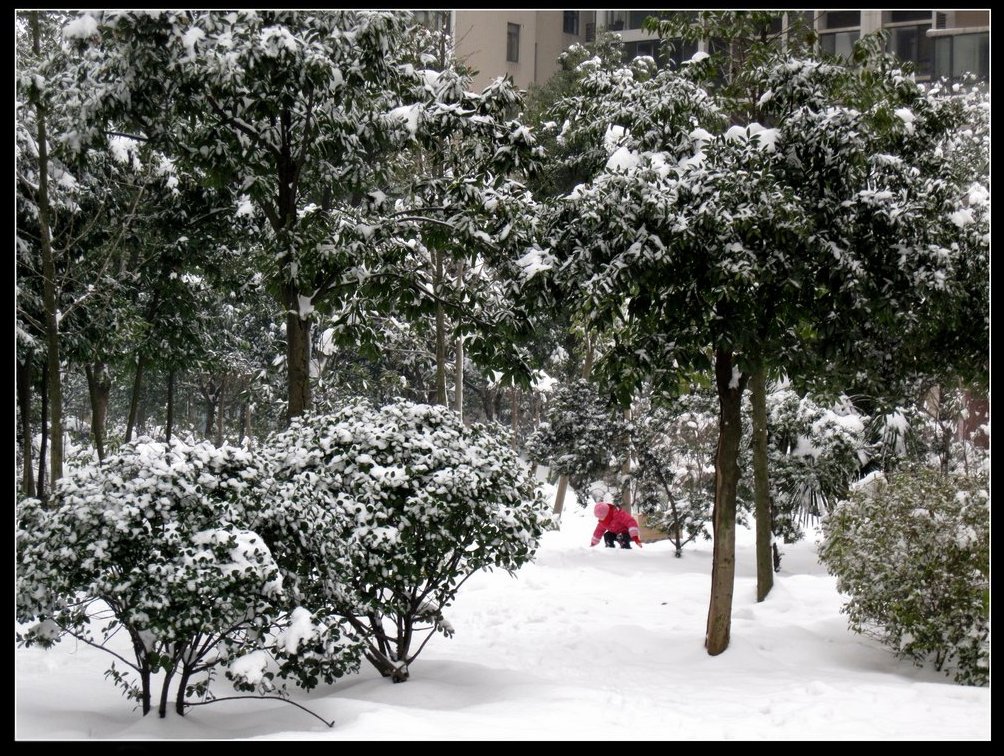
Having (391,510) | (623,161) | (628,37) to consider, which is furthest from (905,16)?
(391,510)

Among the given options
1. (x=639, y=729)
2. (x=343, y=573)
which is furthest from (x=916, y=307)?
(x=343, y=573)

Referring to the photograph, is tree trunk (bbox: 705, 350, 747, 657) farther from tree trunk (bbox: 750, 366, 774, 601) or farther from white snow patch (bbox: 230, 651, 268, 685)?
white snow patch (bbox: 230, 651, 268, 685)

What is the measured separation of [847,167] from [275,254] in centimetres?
486

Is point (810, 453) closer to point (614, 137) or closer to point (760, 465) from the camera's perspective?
point (760, 465)

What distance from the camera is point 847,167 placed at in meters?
7.85

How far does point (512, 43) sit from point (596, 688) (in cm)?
2460

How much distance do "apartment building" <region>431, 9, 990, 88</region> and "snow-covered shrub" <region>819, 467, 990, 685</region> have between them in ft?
59.8

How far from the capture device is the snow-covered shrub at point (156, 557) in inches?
235

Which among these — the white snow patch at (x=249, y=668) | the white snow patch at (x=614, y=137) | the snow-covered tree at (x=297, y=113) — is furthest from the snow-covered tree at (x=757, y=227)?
the white snow patch at (x=249, y=668)

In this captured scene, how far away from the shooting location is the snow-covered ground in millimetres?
5930

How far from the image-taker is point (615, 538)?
18.2 meters

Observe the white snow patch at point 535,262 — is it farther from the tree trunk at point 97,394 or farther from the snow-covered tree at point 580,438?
the snow-covered tree at point 580,438

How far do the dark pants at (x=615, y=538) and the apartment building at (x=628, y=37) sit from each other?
471 inches

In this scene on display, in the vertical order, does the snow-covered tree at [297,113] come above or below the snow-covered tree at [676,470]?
above
